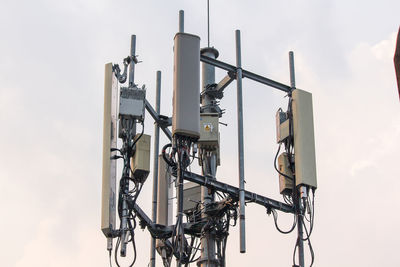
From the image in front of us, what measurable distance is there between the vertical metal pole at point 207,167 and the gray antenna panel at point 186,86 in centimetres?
182

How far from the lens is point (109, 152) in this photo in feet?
78.0

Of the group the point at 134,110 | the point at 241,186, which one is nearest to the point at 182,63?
the point at 134,110

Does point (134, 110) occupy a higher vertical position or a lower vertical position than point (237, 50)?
lower

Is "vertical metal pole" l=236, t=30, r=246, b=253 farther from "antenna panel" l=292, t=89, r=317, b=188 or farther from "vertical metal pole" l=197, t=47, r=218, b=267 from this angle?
"antenna panel" l=292, t=89, r=317, b=188

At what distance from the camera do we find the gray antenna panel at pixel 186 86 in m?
23.5

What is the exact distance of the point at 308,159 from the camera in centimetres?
2539

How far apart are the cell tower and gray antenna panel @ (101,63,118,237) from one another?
0.03 m

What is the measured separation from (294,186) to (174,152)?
3724mm

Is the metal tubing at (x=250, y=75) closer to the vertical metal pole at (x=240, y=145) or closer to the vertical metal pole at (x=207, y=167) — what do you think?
the vertical metal pole at (x=240, y=145)

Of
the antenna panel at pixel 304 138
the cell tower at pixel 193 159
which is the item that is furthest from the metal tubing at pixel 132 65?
the antenna panel at pixel 304 138

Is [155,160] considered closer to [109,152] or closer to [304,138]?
[109,152]

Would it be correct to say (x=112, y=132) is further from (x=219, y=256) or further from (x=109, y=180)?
(x=219, y=256)

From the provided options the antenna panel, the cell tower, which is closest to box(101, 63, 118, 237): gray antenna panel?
the cell tower

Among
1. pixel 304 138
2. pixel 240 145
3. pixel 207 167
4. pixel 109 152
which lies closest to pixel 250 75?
pixel 304 138
